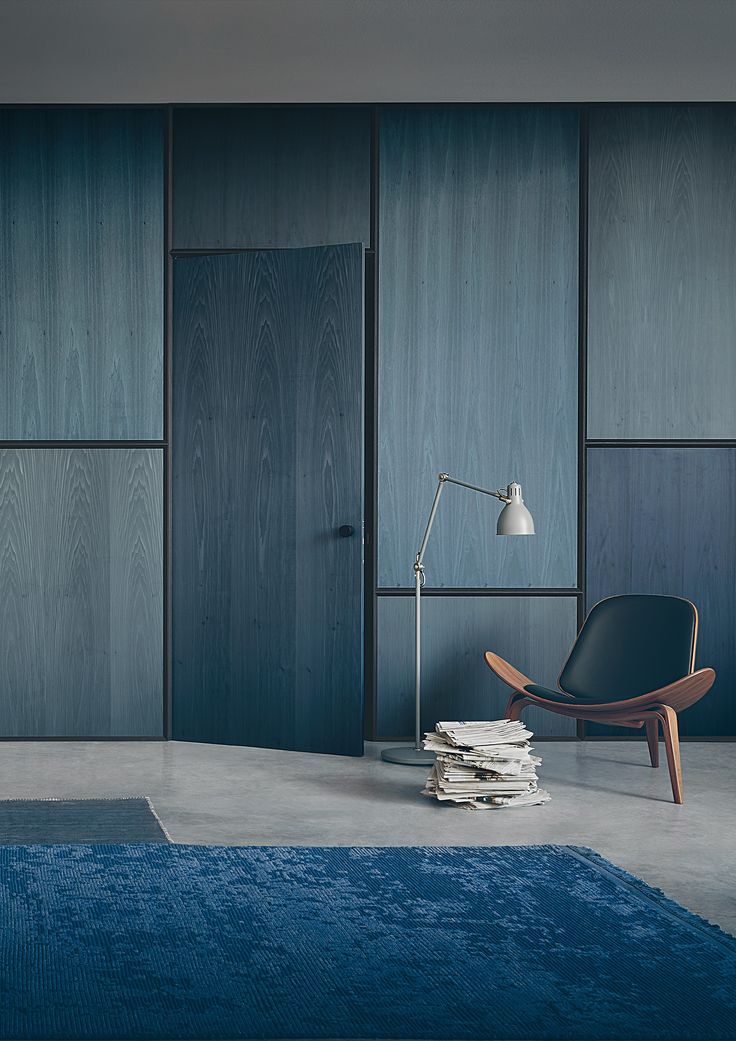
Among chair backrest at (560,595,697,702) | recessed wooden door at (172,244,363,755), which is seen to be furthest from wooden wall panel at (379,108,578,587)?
chair backrest at (560,595,697,702)

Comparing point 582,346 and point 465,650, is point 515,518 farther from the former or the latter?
point 582,346

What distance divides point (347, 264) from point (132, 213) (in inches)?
46.9

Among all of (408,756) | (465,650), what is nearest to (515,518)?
(465,650)

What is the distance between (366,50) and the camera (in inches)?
205

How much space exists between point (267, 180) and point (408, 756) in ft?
9.57

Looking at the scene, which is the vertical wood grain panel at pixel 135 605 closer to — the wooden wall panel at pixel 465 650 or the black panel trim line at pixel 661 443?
the wooden wall panel at pixel 465 650

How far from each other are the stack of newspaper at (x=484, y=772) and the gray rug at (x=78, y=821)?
1.08 m

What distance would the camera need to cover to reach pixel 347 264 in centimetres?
557

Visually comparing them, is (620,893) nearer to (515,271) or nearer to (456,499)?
(456,499)

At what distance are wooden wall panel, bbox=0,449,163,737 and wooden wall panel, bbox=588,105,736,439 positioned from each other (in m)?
2.36

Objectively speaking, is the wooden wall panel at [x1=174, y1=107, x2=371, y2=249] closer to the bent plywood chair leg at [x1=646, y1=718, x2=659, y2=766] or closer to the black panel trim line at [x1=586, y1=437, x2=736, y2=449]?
the black panel trim line at [x1=586, y1=437, x2=736, y2=449]

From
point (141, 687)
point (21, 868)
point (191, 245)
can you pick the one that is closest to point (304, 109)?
point (191, 245)

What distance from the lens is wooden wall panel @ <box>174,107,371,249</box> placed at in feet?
19.5

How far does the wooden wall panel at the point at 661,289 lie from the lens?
19.6ft
